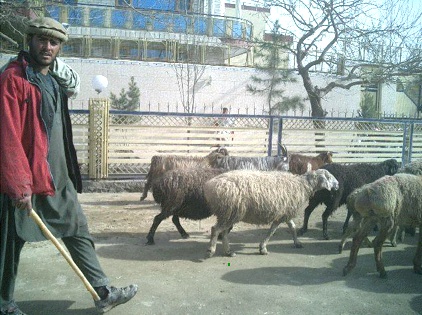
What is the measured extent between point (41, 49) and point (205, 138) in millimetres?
6510

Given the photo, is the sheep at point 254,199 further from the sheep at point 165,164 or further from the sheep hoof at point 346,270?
the sheep at point 165,164

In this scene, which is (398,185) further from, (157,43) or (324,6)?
(157,43)

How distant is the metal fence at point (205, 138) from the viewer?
872 centimetres

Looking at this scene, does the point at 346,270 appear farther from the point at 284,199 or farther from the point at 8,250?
the point at 8,250

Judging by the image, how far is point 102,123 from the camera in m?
8.70

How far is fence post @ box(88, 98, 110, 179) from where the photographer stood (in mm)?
8648

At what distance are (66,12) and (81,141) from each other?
24.5 feet

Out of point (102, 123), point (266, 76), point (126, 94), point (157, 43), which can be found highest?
point (157, 43)

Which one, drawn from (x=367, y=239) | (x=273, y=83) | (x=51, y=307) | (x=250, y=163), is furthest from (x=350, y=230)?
(x=273, y=83)

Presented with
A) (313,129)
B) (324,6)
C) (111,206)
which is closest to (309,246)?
(111,206)

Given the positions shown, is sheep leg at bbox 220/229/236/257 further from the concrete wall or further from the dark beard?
the concrete wall

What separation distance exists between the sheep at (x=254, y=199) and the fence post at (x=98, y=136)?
437cm

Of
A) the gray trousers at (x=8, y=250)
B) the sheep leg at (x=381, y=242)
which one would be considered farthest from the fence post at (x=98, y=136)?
the sheep leg at (x=381, y=242)

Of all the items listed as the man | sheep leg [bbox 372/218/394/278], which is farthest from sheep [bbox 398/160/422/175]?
the man
